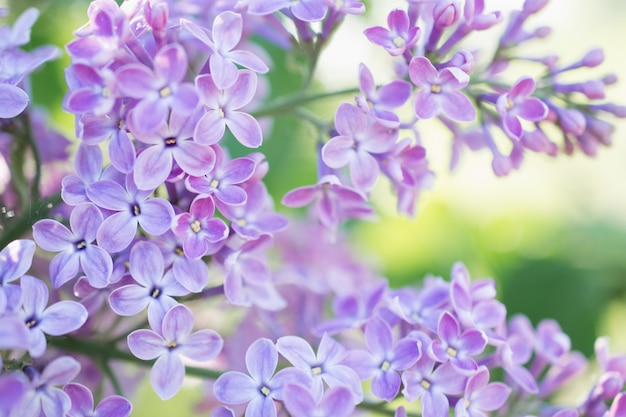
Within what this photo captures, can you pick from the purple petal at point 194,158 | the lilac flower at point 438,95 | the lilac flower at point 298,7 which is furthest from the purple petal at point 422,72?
the purple petal at point 194,158

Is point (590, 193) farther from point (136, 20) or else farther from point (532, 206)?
point (136, 20)

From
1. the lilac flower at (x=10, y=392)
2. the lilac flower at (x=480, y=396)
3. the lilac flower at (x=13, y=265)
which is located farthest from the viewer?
the lilac flower at (x=480, y=396)

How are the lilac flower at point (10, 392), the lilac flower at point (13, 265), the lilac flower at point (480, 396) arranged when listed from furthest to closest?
the lilac flower at point (480, 396) → the lilac flower at point (13, 265) → the lilac flower at point (10, 392)

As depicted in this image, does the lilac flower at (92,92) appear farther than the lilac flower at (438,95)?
No

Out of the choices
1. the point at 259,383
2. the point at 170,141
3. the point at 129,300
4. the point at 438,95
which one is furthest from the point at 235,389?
the point at 438,95

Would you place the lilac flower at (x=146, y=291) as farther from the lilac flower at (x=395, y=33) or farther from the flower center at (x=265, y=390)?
the lilac flower at (x=395, y=33)

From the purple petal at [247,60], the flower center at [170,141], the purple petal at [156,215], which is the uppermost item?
the purple petal at [247,60]
